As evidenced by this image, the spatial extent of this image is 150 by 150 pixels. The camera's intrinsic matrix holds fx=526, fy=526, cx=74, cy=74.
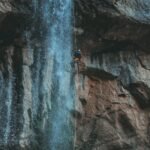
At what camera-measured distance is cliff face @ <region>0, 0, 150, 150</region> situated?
10.8m

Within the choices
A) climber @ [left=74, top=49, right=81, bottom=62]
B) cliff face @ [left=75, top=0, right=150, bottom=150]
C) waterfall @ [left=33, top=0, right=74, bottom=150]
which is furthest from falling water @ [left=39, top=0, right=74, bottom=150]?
cliff face @ [left=75, top=0, right=150, bottom=150]

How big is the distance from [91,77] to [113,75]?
0.52m

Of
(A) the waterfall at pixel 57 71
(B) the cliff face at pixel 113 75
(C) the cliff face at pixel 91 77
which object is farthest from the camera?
(B) the cliff face at pixel 113 75

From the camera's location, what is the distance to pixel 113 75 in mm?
12289

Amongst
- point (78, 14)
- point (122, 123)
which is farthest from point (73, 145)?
point (78, 14)

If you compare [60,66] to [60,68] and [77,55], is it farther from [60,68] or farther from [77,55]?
[77,55]

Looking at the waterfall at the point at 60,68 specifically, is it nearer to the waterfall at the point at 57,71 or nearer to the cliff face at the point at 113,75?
the waterfall at the point at 57,71

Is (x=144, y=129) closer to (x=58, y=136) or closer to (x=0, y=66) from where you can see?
(x=58, y=136)

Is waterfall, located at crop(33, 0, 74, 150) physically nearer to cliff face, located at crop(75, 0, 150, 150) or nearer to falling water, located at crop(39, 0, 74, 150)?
falling water, located at crop(39, 0, 74, 150)

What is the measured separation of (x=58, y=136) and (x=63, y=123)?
326 mm

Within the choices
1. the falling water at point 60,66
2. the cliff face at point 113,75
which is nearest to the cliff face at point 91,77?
the cliff face at point 113,75

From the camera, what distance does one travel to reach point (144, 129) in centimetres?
1230

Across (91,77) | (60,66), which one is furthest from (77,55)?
(91,77)

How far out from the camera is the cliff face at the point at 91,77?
424 inches
